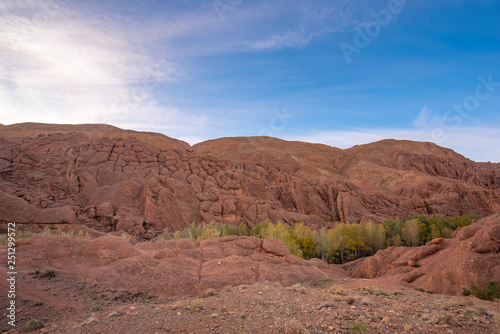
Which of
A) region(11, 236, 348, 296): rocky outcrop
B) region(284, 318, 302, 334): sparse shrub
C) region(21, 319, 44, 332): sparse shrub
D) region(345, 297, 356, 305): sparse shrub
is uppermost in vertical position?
region(284, 318, 302, 334): sparse shrub

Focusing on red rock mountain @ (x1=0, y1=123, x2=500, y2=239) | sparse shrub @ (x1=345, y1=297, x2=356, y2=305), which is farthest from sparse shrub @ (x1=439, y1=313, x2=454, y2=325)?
red rock mountain @ (x1=0, y1=123, x2=500, y2=239)

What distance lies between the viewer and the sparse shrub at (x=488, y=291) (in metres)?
16.2

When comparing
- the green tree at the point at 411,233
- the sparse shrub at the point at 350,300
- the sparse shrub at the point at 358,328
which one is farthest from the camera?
the green tree at the point at 411,233

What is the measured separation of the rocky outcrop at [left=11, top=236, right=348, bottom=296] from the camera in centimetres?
1675

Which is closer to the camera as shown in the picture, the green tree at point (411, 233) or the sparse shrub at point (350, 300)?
the sparse shrub at point (350, 300)

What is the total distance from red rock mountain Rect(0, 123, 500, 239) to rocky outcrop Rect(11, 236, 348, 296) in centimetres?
2316

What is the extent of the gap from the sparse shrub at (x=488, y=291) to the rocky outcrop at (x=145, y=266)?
971cm

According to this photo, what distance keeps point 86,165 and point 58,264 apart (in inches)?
1568

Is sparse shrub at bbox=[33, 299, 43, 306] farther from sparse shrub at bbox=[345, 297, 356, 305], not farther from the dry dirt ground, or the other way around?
sparse shrub at bbox=[345, 297, 356, 305]

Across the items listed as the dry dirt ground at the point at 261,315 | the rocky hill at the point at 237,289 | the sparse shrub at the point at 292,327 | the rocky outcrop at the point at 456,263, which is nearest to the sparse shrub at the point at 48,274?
A: the rocky hill at the point at 237,289

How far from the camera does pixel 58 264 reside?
17344mm

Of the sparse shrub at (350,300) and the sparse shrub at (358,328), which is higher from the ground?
the sparse shrub at (358,328)

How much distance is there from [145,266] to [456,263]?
66.2 feet

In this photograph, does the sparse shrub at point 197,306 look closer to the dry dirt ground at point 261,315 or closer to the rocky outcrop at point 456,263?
the dry dirt ground at point 261,315
